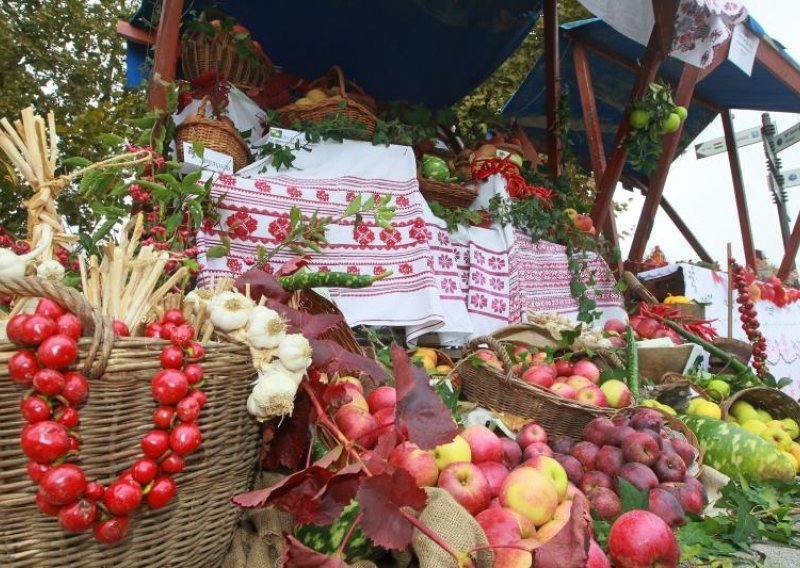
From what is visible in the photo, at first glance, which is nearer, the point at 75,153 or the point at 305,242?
the point at 305,242

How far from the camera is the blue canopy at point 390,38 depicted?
4.52 m

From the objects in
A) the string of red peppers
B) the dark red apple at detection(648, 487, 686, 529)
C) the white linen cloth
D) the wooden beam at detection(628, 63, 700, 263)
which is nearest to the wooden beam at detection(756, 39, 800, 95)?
the wooden beam at detection(628, 63, 700, 263)

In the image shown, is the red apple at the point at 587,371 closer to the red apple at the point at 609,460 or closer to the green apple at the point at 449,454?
the red apple at the point at 609,460

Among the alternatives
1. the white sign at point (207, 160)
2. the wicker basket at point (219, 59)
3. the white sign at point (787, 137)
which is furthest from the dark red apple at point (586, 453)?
the white sign at point (787, 137)

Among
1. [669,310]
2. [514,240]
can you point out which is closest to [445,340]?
[514,240]

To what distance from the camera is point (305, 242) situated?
2986 mm

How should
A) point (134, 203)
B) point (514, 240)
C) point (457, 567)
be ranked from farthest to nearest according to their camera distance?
point (514, 240)
point (134, 203)
point (457, 567)

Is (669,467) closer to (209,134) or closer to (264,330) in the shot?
(264,330)

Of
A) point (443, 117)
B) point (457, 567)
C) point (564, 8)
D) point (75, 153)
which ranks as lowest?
point (457, 567)

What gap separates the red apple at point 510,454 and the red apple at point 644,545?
1.35 ft

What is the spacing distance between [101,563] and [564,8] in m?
9.62

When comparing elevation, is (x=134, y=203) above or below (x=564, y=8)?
below

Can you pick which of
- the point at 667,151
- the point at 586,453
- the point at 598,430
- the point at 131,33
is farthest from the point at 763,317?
the point at 131,33

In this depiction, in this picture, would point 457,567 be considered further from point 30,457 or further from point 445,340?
point 445,340
